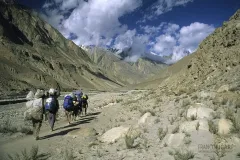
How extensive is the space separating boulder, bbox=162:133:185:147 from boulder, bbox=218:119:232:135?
1.17 m

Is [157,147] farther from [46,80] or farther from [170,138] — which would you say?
[46,80]

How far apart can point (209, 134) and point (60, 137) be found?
635 centimetres

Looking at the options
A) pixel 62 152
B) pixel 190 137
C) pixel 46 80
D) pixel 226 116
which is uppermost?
pixel 46 80

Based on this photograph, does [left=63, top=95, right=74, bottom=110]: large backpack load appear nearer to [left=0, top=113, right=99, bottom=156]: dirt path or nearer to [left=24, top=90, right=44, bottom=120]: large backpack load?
[left=0, top=113, right=99, bottom=156]: dirt path

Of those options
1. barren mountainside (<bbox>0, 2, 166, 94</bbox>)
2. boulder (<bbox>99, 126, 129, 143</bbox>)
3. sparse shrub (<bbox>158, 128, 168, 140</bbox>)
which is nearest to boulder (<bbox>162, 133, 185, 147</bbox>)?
sparse shrub (<bbox>158, 128, 168, 140</bbox>)

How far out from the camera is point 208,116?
10258 millimetres

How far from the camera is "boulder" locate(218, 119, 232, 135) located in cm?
845

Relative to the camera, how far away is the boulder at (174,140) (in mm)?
8703

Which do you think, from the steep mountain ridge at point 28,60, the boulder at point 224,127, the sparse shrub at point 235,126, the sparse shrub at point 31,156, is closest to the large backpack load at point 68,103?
the sparse shrub at point 31,156

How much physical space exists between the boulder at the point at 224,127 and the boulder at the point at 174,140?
1.17m

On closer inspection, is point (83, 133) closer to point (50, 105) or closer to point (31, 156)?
point (50, 105)

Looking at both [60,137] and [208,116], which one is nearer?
[208,116]

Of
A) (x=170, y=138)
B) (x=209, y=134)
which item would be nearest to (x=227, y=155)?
(x=209, y=134)

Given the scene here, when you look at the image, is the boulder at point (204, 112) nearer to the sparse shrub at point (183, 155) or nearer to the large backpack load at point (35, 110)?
the sparse shrub at point (183, 155)
